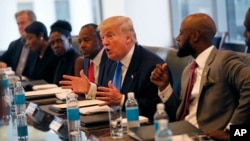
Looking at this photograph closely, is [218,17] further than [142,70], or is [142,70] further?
[218,17]

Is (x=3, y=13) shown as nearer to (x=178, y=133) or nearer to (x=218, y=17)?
(x=218, y=17)

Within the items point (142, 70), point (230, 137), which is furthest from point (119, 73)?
point (230, 137)

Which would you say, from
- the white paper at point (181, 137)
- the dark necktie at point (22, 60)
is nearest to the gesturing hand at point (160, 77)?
the white paper at point (181, 137)

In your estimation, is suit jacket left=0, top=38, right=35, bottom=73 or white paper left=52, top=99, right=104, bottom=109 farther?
suit jacket left=0, top=38, right=35, bottom=73

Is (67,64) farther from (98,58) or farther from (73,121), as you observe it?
(73,121)

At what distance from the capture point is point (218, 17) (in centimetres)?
582

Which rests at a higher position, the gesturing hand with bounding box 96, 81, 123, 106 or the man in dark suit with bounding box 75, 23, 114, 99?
the man in dark suit with bounding box 75, 23, 114, 99

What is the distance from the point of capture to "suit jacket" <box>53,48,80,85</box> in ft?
13.2

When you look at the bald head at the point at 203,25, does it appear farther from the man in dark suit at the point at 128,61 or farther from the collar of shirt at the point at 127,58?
the collar of shirt at the point at 127,58

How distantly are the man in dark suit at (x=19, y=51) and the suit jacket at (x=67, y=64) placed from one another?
1186mm

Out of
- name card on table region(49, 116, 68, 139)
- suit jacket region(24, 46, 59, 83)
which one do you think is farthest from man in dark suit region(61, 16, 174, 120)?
suit jacket region(24, 46, 59, 83)

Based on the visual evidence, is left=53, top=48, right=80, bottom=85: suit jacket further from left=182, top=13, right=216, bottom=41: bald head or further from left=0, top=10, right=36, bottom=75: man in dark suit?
left=182, top=13, right=216, bottom=41: bald head

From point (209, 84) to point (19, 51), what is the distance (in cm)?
365

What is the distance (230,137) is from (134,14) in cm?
443
